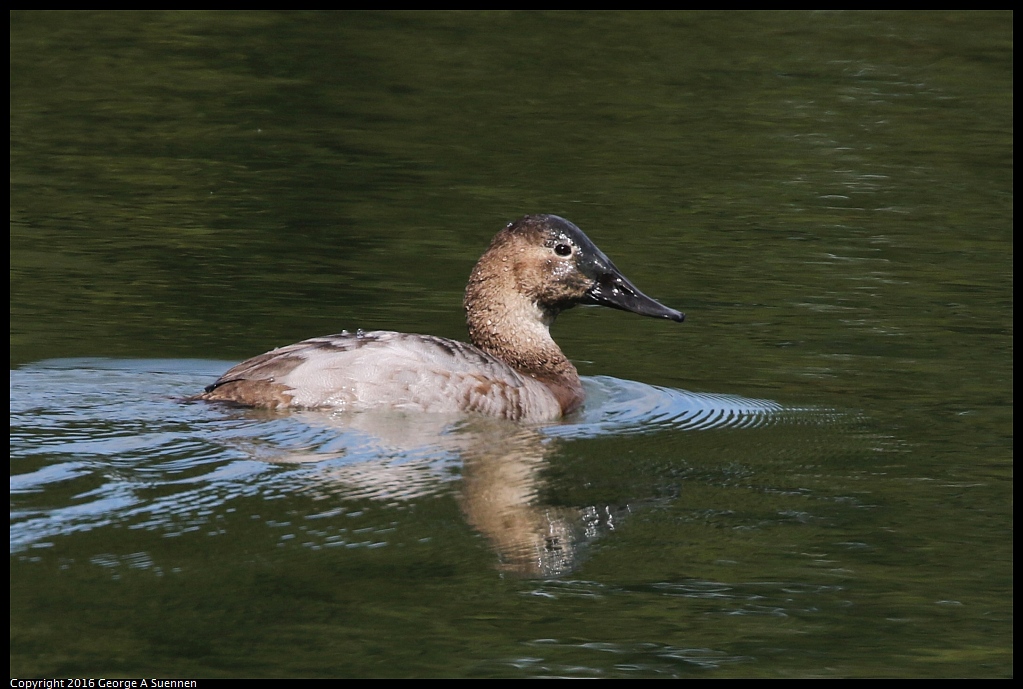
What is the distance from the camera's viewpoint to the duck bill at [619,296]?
8.83 m

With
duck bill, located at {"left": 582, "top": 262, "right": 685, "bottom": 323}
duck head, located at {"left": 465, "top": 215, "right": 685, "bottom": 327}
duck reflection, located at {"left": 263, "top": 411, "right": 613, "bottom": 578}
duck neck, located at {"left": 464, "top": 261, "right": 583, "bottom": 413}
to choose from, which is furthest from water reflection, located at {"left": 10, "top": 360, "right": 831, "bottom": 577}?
duck head, located at {"left": 465, "top": 215, "right": 685, "bottom": 327}

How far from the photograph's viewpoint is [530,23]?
2002 cm

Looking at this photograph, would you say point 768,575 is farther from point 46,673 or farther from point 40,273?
point 40,273

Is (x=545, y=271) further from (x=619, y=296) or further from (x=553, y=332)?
(x=553, y=332)

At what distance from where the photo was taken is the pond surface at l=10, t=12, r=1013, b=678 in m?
5.49

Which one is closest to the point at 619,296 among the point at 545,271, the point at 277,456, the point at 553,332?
the point at 545,271

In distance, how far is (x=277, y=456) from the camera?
6.96 metres

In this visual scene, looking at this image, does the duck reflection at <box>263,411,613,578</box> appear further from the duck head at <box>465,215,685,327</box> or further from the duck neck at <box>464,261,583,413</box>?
the duck head at <box>465,215,685,327</box>

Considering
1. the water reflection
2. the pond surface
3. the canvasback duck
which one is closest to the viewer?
the pond surface

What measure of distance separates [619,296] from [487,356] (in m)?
1.11

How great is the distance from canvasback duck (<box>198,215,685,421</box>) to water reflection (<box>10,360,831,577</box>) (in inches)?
3.9

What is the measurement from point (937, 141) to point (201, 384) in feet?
29.8

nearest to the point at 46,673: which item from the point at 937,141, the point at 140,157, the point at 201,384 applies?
the point at 201,384

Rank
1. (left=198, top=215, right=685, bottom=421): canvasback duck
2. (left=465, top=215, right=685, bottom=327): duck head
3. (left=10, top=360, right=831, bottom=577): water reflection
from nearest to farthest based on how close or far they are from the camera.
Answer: (left=10, top=360, right=831, bottom=577): water reflection, (left=198, top=215, right=685, bottom=421): canvasback duck, (left=465, top=215, right=685, bottom=327): duck head
